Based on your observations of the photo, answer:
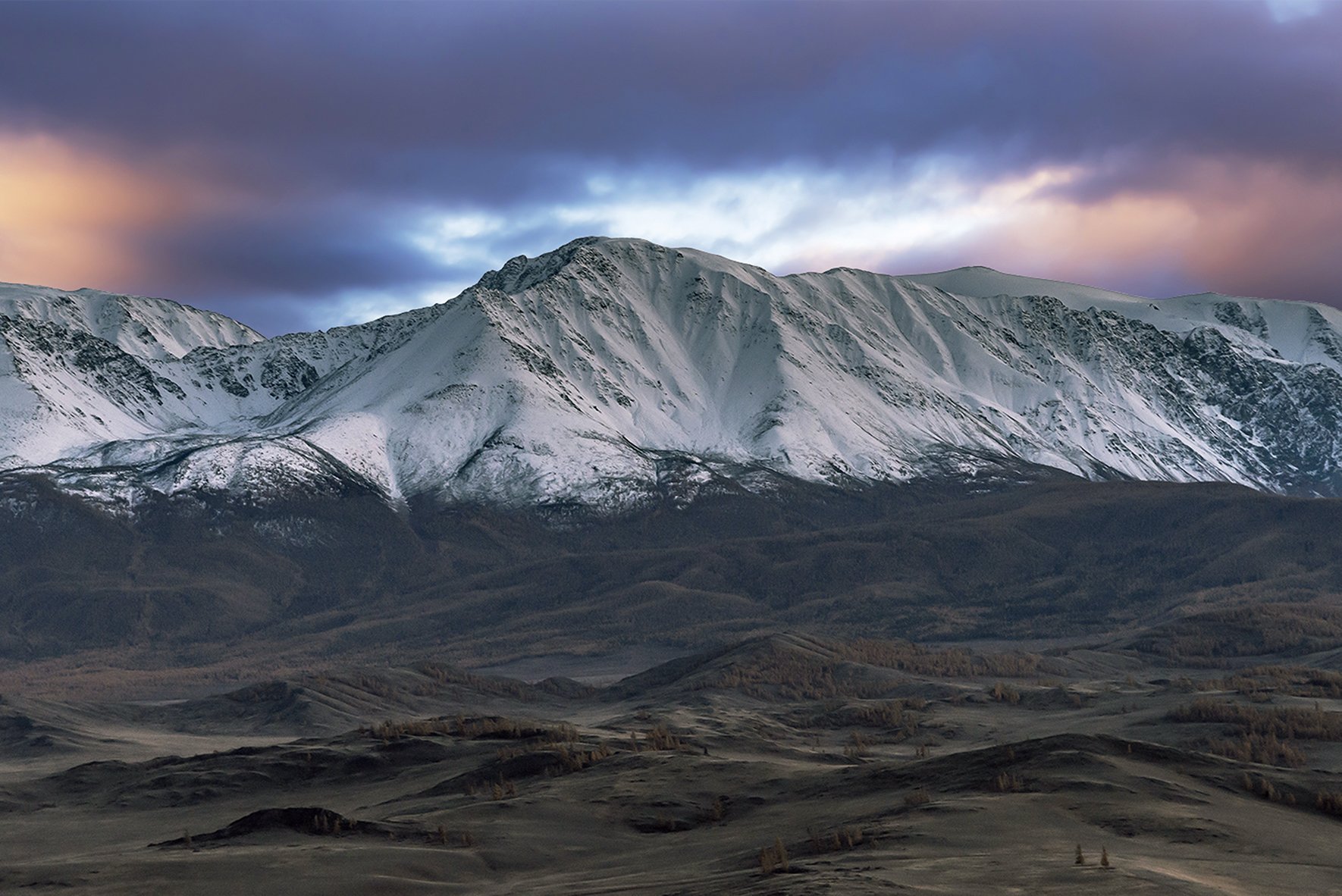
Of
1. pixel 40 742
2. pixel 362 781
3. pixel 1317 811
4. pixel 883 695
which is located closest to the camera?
pixel 1317 811

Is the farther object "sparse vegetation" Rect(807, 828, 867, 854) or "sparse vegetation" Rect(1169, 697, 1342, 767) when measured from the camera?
"sparse vegetation" Rect(1169, 697, 1342, 767)

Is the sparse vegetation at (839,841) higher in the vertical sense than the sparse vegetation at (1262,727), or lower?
higher

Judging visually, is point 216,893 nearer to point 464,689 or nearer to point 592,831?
point 592,831

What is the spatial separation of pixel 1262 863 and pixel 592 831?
22.5 meters

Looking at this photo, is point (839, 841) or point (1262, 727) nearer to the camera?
point (839, 841)

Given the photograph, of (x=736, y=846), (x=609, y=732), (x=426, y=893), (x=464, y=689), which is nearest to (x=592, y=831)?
(x=736, y=846)

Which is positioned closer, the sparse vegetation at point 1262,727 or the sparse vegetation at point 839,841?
the sparse vegetation at point 839,841

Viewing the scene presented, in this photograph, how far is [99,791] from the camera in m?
87.5

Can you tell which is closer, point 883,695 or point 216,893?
point 216,893

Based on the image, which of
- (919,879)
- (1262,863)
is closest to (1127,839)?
(1262,863)

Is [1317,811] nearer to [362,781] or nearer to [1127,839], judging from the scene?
[1127,839]

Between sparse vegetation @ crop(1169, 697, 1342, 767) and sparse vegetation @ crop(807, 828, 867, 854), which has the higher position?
sparse vegetation @ crop(807, 828, 867, 854)

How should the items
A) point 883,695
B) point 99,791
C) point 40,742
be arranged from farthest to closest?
point 883,695 → point 40,742 → point 99,791

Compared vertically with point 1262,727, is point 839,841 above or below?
above
